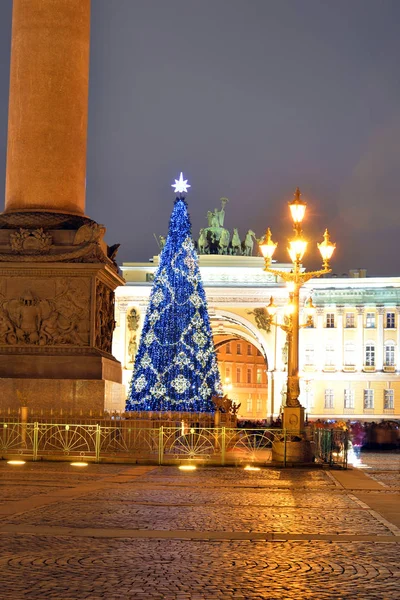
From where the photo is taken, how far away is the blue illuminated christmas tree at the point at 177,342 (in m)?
39.3

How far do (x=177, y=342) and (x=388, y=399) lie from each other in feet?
221

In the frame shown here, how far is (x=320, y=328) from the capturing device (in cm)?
10612

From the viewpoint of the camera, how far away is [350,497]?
56.9 ft

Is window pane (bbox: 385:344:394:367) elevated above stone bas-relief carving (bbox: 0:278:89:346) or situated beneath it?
elevated above

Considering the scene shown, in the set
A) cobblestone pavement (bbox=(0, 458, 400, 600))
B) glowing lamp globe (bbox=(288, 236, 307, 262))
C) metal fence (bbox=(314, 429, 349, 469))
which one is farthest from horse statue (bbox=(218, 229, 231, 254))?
cobblestone pavement (bbox=(0, 458, 400, 600))

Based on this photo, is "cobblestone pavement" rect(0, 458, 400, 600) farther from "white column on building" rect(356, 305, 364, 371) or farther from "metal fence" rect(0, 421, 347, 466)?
"white column on building" rect(356, 305, 364, 371)

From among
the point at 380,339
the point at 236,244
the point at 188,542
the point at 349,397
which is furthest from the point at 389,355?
the point at 188,542

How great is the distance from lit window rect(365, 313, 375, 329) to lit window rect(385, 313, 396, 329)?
1.36 metres

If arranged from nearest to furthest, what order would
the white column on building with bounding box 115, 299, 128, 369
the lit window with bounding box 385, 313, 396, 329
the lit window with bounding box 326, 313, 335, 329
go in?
the white column on building with bounding box 115, 299, 128, 369
the lit window with bounding box 385, 313, 396, 329
the lit window with bounding box 326, 313, 335, 329

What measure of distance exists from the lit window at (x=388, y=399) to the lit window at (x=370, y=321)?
6562mm

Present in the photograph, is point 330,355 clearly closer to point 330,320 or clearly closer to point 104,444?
point 330,320

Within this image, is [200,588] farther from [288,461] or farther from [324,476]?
[288,461]

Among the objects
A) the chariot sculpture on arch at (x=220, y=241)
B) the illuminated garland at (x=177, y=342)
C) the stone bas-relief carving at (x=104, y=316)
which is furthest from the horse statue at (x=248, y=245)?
the stone bas-relief carving at (x=104, y=316)

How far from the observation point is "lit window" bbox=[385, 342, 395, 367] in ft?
342
